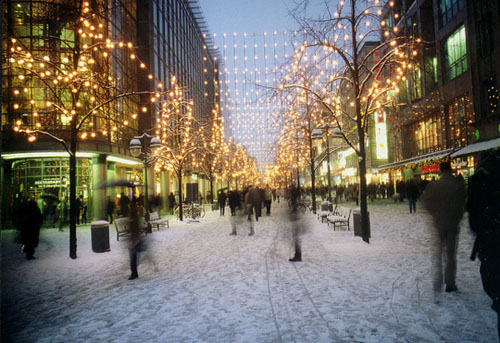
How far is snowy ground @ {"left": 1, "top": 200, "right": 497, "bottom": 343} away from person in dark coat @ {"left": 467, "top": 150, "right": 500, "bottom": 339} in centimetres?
68

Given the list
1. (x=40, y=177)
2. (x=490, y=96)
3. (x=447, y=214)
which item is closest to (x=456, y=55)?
(x=490, y=96)

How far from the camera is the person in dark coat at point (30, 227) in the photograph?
1130cm

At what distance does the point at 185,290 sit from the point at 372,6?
33.0ft

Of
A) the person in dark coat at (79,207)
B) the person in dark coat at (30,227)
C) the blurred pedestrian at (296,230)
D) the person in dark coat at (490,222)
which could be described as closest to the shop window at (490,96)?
the blurred pedestrian at (296,230)

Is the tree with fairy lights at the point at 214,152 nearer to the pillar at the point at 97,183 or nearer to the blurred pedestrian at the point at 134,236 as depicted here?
the pillar at the point at 97,183

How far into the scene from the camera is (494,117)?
69.9 feet

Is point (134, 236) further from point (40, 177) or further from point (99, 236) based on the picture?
point (40, 177)

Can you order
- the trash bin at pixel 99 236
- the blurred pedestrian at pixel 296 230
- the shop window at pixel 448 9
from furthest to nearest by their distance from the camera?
the shop window at pixel 448 9 → the trash bin at pixel 99 236 → the blurred pedestrian at pixel 296 230

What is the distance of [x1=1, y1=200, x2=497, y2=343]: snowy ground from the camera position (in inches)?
183

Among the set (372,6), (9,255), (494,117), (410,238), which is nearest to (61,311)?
(9,255)

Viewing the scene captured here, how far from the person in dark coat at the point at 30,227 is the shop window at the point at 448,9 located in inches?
1127

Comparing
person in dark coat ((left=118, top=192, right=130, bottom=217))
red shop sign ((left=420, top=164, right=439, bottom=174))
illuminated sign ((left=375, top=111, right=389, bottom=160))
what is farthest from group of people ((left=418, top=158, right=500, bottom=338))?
illuminated sign ((left=375, top=111, right=389, bottom=160))

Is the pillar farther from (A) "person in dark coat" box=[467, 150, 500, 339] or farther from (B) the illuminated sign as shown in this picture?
(B) the illuminated sign

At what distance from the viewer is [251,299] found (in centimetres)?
602
